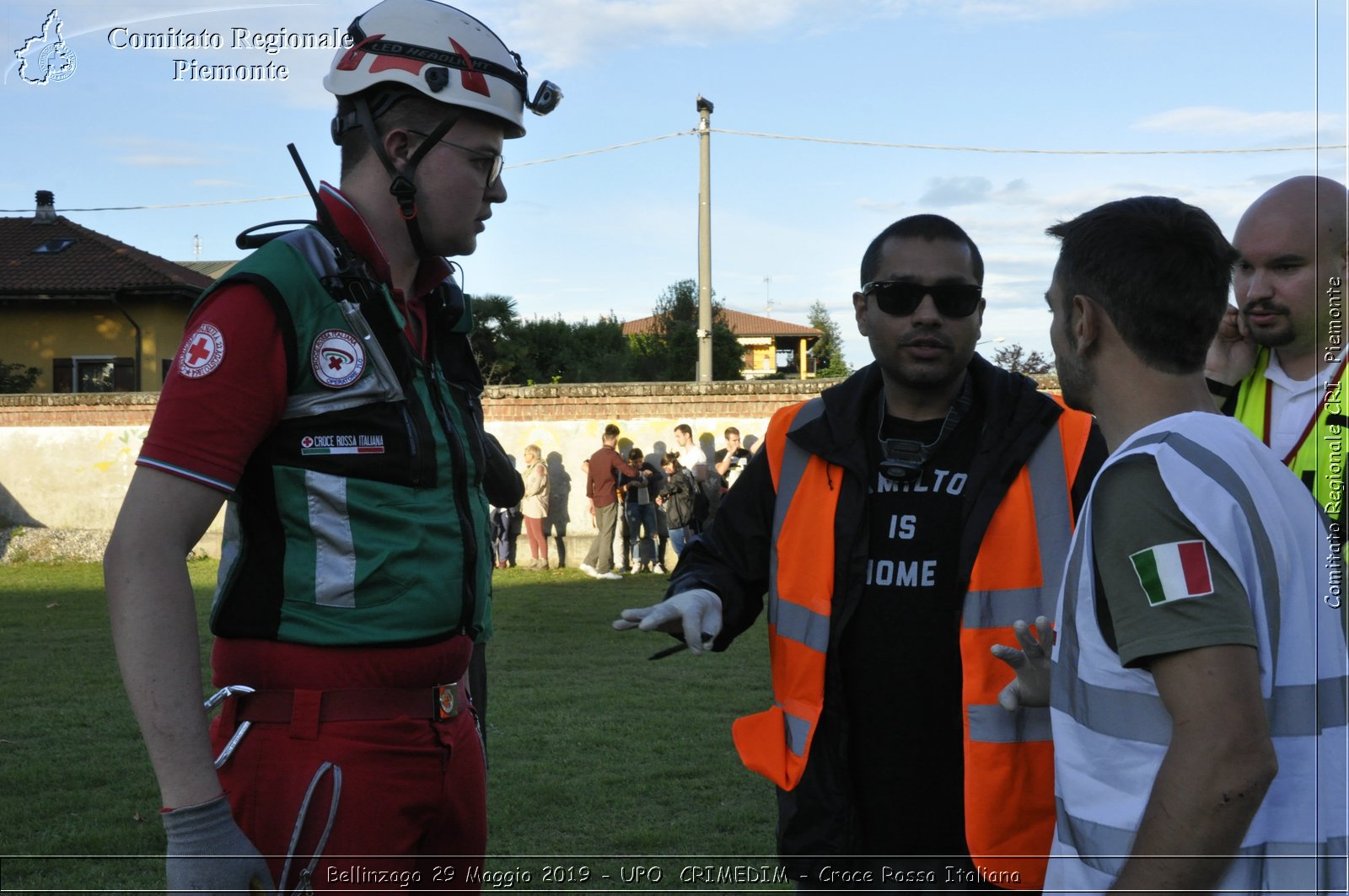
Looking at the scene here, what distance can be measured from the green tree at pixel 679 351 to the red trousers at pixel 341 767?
37.9m

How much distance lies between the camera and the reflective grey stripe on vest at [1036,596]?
2775mm

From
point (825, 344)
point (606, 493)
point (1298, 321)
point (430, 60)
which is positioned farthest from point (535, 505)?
point (825, 344)

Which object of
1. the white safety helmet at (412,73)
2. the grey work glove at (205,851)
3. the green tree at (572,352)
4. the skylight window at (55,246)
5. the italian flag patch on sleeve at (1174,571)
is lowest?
the grey work glove at (205,851)

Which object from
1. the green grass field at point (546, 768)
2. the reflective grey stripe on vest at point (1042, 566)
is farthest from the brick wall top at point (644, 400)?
the reflective grey stripe on vest at point (1042, 566)

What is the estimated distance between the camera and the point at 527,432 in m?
19.5

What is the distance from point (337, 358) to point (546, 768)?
4993 millimetres

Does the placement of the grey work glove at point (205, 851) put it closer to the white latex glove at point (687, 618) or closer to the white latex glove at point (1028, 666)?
the white latex glove at point (687, 618)

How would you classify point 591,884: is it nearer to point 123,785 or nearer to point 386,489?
point 123,785

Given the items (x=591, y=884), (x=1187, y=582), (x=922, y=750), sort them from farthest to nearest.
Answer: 1. (x=591, y=884)
2. (x=922, y=750)
3. (x=1187, y=582)

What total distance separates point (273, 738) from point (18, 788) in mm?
5184

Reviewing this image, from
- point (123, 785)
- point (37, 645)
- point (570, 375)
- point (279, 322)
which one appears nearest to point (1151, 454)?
point (279, 322)

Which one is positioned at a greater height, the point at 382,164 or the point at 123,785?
the point at 382,164

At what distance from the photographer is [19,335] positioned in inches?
1292

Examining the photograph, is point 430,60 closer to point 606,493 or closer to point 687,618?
point 687,618
